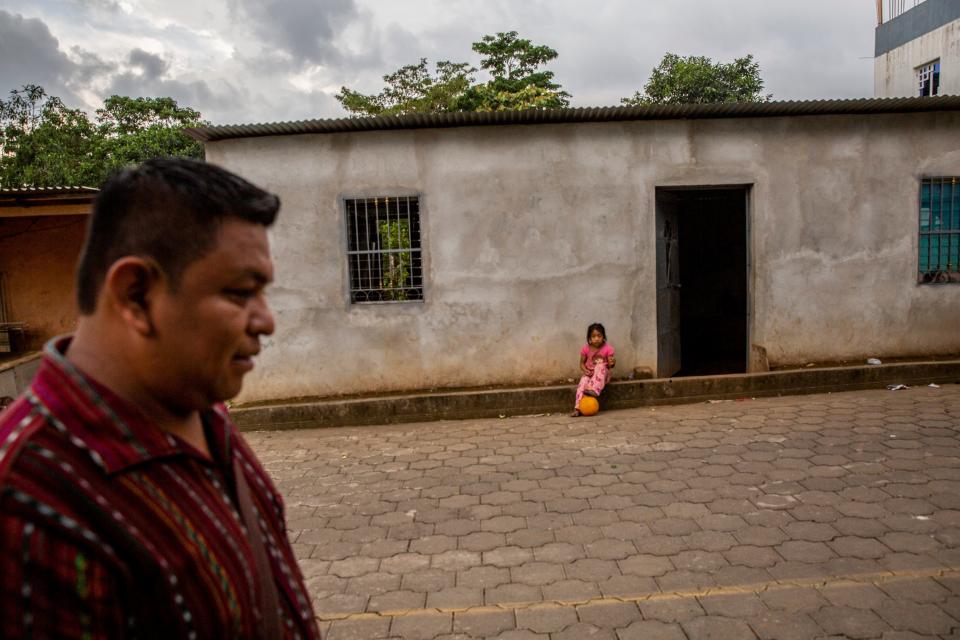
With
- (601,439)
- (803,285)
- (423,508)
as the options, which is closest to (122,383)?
(423,508)

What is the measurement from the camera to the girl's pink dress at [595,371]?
7.44m

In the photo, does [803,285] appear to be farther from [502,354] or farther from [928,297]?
[502,354]

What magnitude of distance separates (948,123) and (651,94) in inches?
783

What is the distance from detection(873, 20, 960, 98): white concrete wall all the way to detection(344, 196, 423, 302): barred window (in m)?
12.3

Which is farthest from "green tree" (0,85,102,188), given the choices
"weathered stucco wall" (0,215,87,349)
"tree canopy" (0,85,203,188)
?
"weathered stucco wall" (0,215,87,349)

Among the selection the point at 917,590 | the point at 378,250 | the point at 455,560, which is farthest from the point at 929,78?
the point at 455,560

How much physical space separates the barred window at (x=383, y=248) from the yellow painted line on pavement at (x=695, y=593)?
4863 mm

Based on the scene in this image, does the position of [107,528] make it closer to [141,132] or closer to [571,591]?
[571,591]

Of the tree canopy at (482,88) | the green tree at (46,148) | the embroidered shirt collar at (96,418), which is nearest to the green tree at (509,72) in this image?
the tree canopy at (482,88)

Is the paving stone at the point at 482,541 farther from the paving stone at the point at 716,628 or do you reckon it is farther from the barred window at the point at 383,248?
the barred window at the point at 383,248

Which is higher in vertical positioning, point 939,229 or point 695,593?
point 939,229

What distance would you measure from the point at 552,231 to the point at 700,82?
2089cm

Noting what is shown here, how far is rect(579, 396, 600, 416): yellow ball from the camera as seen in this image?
7.38m

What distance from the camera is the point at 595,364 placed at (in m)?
7.58
